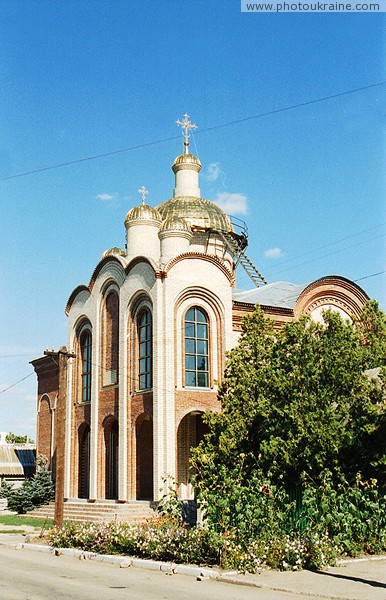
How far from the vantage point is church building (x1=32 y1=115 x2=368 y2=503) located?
26.5 m

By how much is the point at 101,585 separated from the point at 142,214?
2182 cm

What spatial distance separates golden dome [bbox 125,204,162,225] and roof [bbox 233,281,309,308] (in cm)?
536

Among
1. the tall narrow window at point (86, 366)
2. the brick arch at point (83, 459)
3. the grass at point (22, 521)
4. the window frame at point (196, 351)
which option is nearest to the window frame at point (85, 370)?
the tall narrow window at point (86, 366)

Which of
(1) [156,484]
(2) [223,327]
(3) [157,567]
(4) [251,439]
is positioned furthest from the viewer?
(2) [223,327]

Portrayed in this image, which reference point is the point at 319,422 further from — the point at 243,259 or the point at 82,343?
the point at 243,259

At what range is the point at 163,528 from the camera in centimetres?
1506

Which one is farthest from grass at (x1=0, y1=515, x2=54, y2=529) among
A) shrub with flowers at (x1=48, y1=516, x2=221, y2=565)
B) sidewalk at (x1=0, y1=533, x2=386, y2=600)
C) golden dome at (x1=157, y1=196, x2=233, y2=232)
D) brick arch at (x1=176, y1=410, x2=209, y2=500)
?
golden dome at (x1=157, y1=196, x2=233, y2=232)

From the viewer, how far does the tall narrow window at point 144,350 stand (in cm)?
2747

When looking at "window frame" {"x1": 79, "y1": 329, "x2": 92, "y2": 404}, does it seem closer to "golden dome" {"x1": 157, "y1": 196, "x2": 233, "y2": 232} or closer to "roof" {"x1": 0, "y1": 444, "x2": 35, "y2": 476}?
"golden dome" {"x1": 157, "y1": 196, "x2": 233, "y2": 232}

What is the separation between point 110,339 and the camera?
99.6 ft

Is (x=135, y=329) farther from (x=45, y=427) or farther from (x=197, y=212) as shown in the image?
(x=45, y=427)

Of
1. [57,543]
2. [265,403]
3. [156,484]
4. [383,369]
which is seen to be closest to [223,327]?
[156,484]

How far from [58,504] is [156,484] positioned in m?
5.80

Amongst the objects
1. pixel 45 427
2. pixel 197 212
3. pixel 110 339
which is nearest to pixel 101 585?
pixel 110 339
